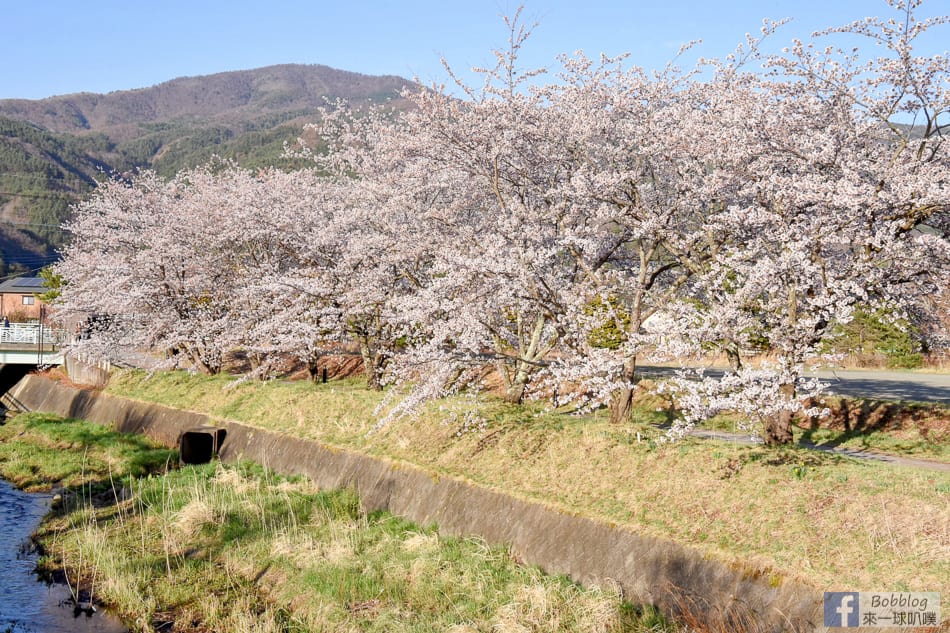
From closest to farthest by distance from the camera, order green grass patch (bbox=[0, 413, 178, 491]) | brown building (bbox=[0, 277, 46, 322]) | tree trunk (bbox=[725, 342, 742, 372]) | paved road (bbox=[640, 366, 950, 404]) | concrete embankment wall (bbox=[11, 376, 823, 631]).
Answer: concrete embankment wall (bbox=[11, 376, 823, 631]), tree trunk (bbox=[725, 342, 742, 372]), paved road (bbox=[640, 366, 950, 404]), green grass patch (bbox=[0, 413, 178, 491]), brown building (bbox=[0, 277, 46, 322])

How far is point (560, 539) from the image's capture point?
41.1 ft

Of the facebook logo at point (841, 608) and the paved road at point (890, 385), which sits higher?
the paved road at point (890, 385)

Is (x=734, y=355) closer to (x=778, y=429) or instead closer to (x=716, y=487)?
(x=778, y=429)

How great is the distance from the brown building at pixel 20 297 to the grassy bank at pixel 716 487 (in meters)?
76.9

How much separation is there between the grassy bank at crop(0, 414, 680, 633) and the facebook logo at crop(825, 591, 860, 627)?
6.92 feet

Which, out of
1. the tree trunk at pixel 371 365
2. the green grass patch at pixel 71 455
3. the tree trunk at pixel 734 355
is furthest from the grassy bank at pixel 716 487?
the green grass patch at pixel 71 455

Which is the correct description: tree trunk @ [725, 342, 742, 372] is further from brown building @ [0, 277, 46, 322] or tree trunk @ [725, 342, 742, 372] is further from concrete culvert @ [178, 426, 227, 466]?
brown building @ [0, 277, 46, 322]

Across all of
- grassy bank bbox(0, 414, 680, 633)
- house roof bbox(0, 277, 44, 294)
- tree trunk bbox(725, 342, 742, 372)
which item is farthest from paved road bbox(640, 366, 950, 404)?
house roof bbox(0, 277, 44, 294)

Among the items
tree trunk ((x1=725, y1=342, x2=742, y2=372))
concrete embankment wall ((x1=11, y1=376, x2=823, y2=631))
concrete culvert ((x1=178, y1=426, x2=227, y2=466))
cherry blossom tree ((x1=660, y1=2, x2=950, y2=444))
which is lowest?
concrete culvert ((x1=178, y1=426, x2=227, y2=466))

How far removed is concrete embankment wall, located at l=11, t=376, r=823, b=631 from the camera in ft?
31.3

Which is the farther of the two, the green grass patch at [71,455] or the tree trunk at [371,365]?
the tree trunk at [371,365]

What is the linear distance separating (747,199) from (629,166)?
2.38 m

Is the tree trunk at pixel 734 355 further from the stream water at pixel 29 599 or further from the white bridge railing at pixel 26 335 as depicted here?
the white bridge railing at pixel 26 335

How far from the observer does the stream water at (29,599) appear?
12398 mm
